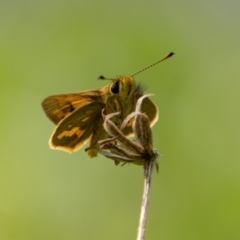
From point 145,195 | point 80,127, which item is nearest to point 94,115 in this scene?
point 80,127

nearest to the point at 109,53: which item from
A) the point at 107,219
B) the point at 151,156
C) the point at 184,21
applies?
→ the point at 184,21

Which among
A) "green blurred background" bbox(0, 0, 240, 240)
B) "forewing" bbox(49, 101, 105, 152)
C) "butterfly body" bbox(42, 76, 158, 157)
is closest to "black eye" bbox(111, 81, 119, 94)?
"butterfly body" bbox(42, 76, 158, 157)

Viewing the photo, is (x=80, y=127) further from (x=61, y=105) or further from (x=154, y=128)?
(x=154, y=128)

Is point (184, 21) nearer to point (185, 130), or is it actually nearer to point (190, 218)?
point (185, 130)

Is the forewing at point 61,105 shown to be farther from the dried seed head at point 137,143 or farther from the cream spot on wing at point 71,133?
the dried seed head at point 137,143

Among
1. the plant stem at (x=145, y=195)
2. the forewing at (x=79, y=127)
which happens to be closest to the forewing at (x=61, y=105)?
the forewing at (x=79, y=127)

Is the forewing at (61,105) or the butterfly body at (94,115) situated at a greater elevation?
the forewing at (61,105)
